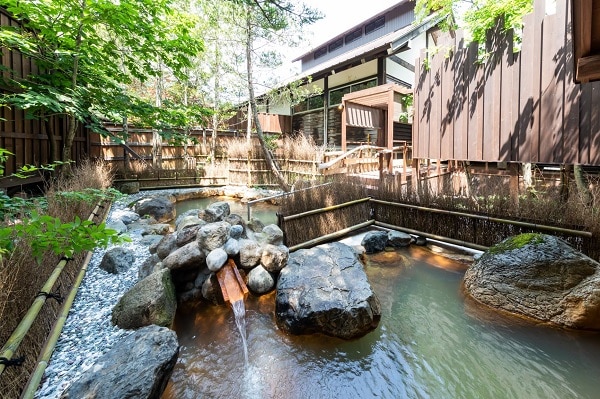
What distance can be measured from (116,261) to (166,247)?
0.64m

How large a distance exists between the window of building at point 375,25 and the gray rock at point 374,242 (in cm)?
1327

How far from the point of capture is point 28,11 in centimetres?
443

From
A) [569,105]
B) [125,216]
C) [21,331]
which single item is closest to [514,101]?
[569,105]

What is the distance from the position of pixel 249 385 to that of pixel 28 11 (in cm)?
607

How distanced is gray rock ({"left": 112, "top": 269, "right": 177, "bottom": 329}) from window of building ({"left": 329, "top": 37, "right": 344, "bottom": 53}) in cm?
1647

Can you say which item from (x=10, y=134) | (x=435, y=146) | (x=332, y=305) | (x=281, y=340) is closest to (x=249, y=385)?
(x=281, y=340)

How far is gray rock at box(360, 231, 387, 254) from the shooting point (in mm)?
5270

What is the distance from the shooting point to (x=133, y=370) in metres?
2.11

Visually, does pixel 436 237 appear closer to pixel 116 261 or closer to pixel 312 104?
pixel 116 261

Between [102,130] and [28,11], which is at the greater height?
[28,11]

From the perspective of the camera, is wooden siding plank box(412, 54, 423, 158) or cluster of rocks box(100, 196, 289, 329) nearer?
cluster of rocks box(100, 196, 289, 329)

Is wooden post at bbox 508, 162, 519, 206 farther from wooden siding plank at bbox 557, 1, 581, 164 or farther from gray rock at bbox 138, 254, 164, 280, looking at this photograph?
gray rock at bbox 138, 254, 164, 280

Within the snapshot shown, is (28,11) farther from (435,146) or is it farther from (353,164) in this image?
(353,164)

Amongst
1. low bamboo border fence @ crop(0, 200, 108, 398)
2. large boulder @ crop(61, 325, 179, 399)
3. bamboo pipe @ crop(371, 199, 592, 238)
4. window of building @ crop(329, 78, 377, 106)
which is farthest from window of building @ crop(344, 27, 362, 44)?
→ large boulder @ crop(61, 325, 179, 399)
